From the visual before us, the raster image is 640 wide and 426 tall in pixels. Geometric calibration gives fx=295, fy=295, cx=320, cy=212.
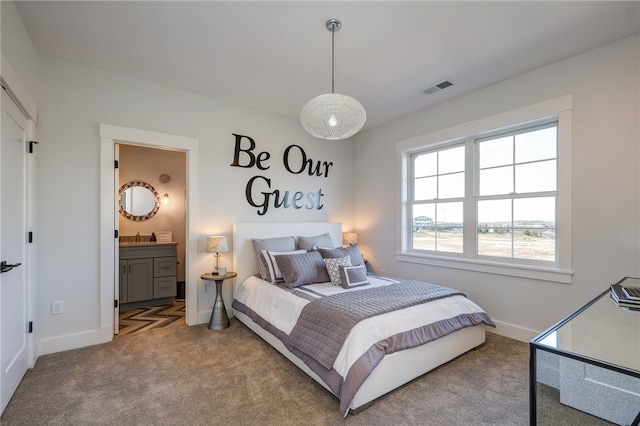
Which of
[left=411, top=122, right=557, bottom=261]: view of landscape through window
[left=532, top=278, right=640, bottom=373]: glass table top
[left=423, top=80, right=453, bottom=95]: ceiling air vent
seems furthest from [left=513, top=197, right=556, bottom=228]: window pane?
[left=532, top=278, right=640, bottom=373]: glass table top

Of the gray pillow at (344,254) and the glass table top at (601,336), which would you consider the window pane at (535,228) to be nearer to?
the glass table top at (601,336)

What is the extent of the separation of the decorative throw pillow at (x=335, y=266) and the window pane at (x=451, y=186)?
1632mm

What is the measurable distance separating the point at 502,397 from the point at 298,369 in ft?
4.88

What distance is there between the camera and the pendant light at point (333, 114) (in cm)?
223

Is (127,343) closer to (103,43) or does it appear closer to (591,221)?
(103,43)

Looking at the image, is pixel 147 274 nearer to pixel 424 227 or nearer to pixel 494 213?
pixel 424 227

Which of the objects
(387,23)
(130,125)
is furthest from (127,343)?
(387,23)

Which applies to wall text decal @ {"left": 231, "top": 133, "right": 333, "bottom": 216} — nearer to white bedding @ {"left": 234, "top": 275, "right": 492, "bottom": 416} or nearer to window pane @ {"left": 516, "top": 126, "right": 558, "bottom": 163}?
white bedding @ {"left": 234, "top": 275, "right": 492, "bottom": 416}

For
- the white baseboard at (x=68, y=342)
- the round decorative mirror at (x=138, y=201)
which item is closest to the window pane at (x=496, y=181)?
the white baseboard at (x=68, y=342)

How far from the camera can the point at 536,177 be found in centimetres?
306

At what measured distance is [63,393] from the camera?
2.09 m

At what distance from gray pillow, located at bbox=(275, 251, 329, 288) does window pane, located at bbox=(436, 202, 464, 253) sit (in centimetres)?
167

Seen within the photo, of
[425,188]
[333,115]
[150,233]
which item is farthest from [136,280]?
[425,188]

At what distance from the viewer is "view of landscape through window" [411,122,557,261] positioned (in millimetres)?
3000
